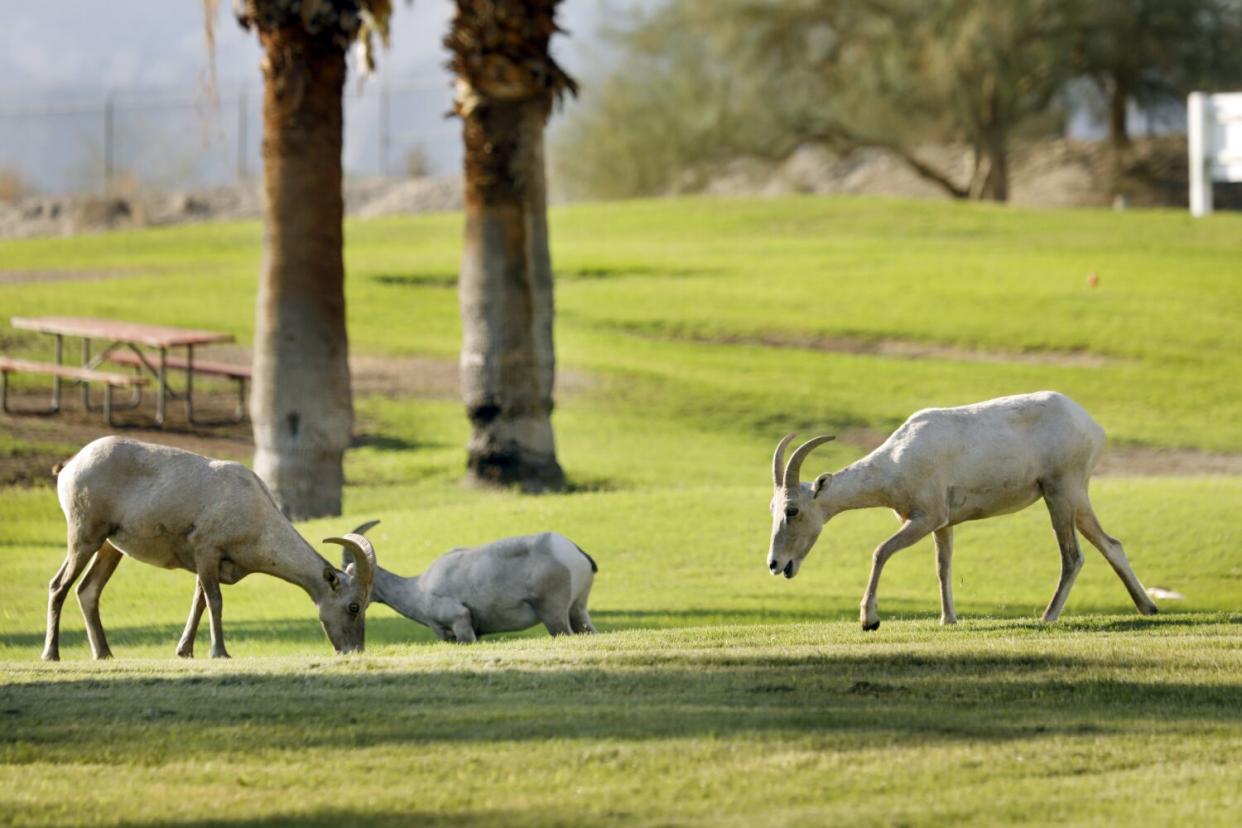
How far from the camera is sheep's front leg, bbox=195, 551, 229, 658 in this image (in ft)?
37.6

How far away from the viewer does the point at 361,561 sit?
37.7 ft

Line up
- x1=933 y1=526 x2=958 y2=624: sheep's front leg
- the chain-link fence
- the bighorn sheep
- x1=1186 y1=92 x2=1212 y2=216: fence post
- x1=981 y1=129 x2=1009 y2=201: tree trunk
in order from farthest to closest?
1. the chain-link fence
2. x1=981 y1=129 x2=1009 y2=201: tree trunk
3. x1=1186 y1=92 x2=1212 y2=216: fence post
4. the bighorn sheep
5. x1=933 y1=526 x2=958 y2=624: sheep's front leg

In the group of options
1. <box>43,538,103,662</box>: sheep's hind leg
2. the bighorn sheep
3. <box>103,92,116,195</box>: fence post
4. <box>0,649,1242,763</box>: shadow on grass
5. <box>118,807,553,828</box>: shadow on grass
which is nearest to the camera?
<box>118,807,553,828</box>: shadow on grass

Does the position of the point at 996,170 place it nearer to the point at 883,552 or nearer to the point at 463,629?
the point at 463,629

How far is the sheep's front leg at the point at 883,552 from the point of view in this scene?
11156mm

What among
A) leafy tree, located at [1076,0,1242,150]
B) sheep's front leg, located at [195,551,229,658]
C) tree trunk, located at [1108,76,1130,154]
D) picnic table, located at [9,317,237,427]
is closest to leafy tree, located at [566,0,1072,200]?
leafy tree, located at [1076,0,1242,150]

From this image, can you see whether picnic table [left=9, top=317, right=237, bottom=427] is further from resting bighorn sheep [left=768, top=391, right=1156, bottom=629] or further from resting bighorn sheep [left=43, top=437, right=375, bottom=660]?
resting bighorn sheep [left=768, top=391, right=1156, bottom=629]

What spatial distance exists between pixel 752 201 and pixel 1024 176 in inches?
612

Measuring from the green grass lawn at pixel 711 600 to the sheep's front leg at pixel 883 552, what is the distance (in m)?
0.26

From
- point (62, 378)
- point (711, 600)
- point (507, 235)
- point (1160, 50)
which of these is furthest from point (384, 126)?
point (711, 600)

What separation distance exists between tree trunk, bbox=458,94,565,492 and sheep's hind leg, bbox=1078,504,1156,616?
10.5 metres

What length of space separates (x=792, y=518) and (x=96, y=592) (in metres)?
4.28

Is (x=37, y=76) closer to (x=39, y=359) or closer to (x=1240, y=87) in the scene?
(x=1240, y=87)

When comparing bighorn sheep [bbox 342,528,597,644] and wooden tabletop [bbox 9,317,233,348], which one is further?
wooden tabletop [bbox 9,317,233,348]
